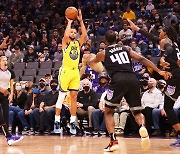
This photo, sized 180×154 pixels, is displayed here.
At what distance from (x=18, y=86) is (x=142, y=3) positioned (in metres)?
7.78

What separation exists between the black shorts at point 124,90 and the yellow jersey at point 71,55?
2.54m

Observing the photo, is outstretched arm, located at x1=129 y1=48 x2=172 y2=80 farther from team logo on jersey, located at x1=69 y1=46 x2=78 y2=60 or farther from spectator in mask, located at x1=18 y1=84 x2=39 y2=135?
spectator in mask, located at x1=18 y1=84 x2=39 y2=135

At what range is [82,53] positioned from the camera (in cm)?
1559

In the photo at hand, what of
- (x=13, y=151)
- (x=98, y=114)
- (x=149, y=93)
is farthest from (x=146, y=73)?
(x=13, y=151)

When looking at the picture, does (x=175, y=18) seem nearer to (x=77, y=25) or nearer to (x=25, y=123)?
(x=77, y=25)

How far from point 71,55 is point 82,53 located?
540 cm

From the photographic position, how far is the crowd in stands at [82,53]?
1222cm

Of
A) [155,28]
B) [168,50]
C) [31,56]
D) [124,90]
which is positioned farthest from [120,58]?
[31,56]

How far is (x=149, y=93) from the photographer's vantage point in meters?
12.0

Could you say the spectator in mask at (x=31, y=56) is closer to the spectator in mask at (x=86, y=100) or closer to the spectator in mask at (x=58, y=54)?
the spectator in mask at (x=58, y=54)

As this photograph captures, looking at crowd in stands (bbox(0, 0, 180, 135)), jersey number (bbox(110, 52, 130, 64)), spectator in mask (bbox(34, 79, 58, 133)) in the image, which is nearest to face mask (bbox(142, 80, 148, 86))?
crowd in stands (bbox(0, 0, 180, 135))

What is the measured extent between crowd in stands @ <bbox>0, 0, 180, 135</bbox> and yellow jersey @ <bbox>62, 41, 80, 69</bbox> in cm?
226

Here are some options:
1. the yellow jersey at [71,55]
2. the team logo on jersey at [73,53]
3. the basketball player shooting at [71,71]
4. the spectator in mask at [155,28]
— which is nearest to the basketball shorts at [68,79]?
the basketball player shooting at [71,71]

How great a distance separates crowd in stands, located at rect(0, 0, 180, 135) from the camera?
40.1ft
